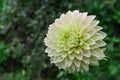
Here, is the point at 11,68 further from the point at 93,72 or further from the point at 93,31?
the point at 93,31

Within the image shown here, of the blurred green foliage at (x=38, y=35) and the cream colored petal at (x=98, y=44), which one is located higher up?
the blurred green foliage at (x=38, y=35)

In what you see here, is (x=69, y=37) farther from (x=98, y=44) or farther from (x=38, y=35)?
(x=38, y=35)

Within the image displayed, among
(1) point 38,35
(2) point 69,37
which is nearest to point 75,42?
(2) point 69,37

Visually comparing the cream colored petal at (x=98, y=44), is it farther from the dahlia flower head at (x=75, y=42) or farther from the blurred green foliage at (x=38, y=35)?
the blurred green foliage at (x=38, y=35)

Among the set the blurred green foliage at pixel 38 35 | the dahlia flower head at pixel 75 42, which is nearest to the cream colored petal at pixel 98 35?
the dahlia flower head at pixel 75 42

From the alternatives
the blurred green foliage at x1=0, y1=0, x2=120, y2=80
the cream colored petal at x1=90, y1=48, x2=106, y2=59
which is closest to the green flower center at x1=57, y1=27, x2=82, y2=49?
the cream colored petal at x1=90, y1=48, x2=106, y2=59
